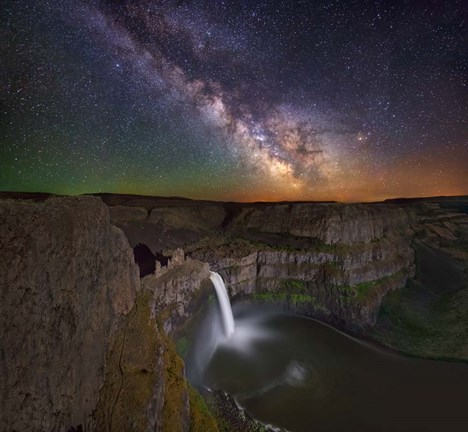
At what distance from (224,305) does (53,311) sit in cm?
2851

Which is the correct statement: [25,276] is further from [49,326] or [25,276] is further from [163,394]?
[163,394]

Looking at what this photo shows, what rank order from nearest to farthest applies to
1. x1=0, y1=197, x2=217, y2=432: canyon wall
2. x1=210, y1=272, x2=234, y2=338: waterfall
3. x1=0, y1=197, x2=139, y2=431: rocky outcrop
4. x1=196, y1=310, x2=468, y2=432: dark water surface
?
1. x1=0, y1=197, x2=139, y2=431: rocky outcrop
2. x1=0, y1=197, x2=217, y2=432: canyon wall
3. x1=196, y1=310, x2=468, y2=432: dark water surface
4. x1=210, y1=272, x2=234, y2=338: waterfall

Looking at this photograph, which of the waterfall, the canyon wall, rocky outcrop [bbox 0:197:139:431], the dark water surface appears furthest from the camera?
the waterfall

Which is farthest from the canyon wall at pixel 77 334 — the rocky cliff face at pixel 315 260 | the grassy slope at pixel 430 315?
the grassy slope at pixel 430 315

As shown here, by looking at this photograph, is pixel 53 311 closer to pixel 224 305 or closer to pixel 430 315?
pixel 224 305

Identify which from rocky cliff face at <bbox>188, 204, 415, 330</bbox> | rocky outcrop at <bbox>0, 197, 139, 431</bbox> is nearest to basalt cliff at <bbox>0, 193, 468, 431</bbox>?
rocky outcrop at <bbox>0, 197, 139, 431</bbox>

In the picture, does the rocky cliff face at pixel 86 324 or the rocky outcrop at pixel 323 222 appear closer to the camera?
the rocky cliff face at pixel 86 324

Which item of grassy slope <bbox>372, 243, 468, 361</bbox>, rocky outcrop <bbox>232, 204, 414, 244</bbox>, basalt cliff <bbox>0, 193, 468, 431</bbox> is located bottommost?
grassy slope <bbox>372, 243, 468, 361</bbox>

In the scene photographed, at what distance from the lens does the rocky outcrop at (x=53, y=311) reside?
8.71 m

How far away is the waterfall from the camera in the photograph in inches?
1422

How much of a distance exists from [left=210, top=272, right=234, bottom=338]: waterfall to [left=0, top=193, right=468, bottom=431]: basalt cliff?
1.83 meters

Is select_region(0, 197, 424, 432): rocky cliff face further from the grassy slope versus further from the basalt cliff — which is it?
the grassy slope

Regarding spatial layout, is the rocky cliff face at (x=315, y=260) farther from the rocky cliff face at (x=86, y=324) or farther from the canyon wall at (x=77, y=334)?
the canyon wall at (x=77, y=334)

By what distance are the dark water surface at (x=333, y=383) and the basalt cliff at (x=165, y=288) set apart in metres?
4.20
